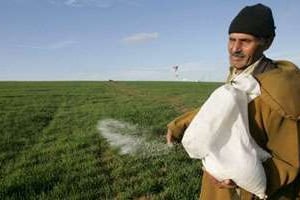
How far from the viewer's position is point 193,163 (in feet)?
34.9

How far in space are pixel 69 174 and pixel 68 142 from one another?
456cm

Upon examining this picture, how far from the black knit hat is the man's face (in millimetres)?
45

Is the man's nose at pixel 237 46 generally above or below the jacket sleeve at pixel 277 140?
above

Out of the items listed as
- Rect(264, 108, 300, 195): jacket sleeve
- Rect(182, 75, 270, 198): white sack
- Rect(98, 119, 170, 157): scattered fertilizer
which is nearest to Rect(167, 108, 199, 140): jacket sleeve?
Rect(182, 75, 270, 198): white sack

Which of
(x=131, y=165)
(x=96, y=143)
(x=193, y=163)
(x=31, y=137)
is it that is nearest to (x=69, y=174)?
(x=131, y=165)

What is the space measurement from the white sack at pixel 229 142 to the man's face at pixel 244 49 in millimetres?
358

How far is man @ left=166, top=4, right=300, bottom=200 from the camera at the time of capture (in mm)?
3230

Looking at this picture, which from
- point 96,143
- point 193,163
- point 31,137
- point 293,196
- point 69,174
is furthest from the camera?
point 31,137

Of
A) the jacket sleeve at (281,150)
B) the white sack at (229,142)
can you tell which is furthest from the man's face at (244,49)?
the jacket sleeve at (281,150)

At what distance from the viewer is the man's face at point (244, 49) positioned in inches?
139

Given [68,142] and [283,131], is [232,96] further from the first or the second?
[68,142]

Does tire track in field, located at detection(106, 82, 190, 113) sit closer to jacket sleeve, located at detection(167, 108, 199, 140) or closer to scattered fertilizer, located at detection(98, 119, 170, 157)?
scattered fertilizer, located at detection(98, 119, 170, 157)

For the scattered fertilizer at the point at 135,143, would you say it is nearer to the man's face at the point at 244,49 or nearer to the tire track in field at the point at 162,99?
the man's face at the point at 244,49

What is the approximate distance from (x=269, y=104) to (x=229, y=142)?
36 cm
